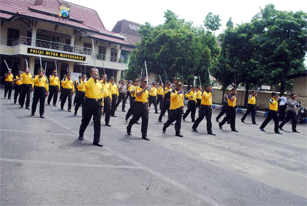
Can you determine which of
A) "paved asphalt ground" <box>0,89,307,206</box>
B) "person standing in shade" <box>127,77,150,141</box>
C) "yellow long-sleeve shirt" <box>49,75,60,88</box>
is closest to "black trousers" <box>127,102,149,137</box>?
"person standing in shade" <box>127,77,150,141</box>

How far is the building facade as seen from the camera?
29.4 m

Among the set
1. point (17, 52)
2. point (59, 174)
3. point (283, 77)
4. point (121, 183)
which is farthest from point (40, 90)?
point (17, 52)

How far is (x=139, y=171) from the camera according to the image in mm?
5234

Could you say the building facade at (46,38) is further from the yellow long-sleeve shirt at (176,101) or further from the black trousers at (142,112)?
the black trousers at (142,112)

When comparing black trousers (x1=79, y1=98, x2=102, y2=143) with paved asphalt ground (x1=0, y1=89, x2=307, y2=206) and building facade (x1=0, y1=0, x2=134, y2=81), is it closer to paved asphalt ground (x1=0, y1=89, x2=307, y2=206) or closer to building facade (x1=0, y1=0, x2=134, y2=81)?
paved asphalt ground (x1=0, y1=89, x2=307, y2=206)

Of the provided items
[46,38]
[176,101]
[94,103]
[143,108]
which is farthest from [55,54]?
[94,103]

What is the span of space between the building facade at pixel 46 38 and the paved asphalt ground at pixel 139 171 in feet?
73.4

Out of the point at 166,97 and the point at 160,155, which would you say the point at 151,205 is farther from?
the point at 166,97

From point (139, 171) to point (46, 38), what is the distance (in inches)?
1232

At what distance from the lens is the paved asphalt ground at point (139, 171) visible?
4.08 m

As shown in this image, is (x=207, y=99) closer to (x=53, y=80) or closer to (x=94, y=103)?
(x=94, y=103)

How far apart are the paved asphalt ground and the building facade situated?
22386mm

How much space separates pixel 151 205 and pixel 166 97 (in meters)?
8.29

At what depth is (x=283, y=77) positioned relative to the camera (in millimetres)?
21766
